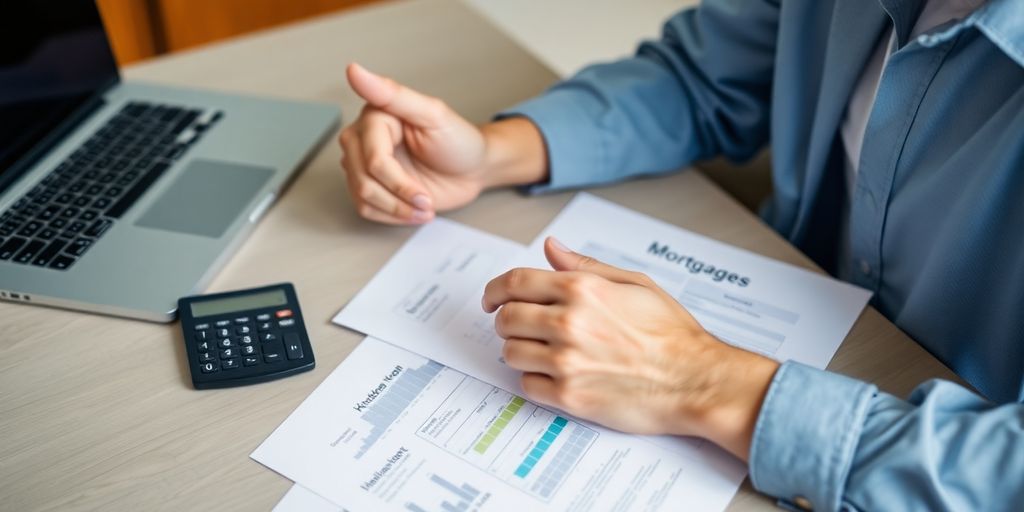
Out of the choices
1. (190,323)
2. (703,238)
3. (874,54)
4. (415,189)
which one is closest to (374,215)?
(415,189)

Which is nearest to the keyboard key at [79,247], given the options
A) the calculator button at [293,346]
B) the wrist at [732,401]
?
the calculator button at [293,346]

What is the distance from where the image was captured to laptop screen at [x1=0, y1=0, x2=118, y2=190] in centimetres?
95

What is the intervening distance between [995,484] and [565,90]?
0.62m

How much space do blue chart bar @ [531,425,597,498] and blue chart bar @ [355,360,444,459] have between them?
13cm

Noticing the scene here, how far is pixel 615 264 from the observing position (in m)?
0.90

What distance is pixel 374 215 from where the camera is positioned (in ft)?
3.07

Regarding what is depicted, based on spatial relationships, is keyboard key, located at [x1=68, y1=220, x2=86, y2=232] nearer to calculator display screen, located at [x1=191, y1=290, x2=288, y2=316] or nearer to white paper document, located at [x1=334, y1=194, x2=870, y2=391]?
calculator display screen, located at [x1=191, y1=290, x2=288, y2=316]

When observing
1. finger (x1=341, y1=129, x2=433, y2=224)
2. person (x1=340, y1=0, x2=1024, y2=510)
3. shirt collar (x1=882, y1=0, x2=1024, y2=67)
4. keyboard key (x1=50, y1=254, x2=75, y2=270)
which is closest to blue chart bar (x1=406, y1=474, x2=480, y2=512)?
person (x1=340, y1=0, x2=1024, y2=510)

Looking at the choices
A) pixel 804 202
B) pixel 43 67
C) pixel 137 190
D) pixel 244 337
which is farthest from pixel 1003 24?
pixel 43 67

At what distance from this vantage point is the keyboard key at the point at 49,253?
873 mm

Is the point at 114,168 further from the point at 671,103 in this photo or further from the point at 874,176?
the point at 874,176

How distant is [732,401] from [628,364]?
84mm

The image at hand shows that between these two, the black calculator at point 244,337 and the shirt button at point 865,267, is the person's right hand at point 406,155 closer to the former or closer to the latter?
the black calculator at point 244,337

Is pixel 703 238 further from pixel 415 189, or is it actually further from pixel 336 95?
pixel 336 95
